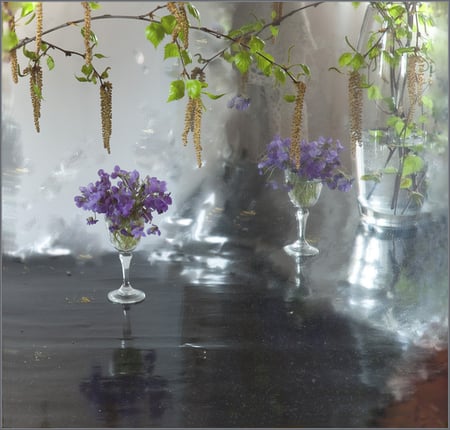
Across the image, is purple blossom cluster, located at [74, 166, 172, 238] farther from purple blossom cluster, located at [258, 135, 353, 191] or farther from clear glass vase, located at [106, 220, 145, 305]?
purple blossom cluster, located at [258, 135, 353, 191]

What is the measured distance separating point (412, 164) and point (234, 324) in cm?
41

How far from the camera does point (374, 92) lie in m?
1.12

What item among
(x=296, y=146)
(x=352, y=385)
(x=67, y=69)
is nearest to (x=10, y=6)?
(x=296, y=146)

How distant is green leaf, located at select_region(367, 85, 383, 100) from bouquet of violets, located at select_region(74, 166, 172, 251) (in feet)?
1.21

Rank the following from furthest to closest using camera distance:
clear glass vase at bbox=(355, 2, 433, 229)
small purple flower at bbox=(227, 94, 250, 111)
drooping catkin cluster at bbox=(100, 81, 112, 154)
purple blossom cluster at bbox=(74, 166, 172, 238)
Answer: small purple flower at bbox=(227, 94, 250, 111), clear glass vase at bbox=(355, 2, 433, 229), purple blossom cluster at bbox=(74, 166, 172, 238), drooping catkin cluster at bbox=(100, 81, 112, 154)

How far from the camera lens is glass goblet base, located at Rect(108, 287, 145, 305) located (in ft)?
3.52

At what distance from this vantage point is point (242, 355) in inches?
35.4

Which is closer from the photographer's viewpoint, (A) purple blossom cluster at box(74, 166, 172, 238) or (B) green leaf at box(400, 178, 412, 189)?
(A) purple blossom cluster at box(74, 166, 172, 238)

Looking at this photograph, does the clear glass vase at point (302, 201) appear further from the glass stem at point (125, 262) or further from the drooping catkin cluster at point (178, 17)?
the drooping catkin cluster at point (178, 17)

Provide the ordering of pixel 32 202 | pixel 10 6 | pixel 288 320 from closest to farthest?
pixel 10 6 → pixel 288 320 → pixel 32 202

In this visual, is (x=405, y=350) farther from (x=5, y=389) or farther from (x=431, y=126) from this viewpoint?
(x=5, y=389)

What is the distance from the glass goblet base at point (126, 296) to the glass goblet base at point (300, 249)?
0.31m

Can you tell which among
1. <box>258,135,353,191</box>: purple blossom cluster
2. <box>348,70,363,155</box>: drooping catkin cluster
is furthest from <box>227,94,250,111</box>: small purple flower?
<box>348,70,363,155</box>: drooping catkin cluster

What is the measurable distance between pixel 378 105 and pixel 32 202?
0.68m
